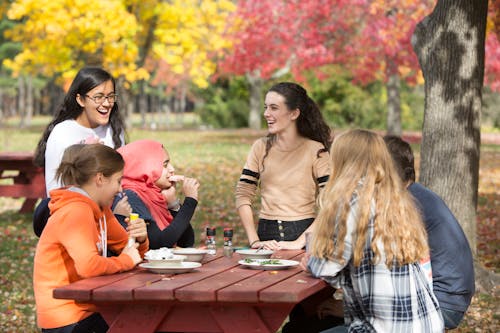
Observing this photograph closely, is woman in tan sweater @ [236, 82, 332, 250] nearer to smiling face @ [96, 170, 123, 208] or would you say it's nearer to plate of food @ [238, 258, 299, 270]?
plate of food @ [238, 258, 299, 270]

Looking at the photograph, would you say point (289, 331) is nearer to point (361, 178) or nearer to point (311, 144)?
point (311, 144)

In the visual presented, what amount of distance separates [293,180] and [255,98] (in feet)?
121

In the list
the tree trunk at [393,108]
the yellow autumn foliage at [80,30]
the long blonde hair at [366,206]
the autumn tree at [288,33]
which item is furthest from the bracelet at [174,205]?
the tree trunk at [393,108]

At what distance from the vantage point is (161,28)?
1086 inches

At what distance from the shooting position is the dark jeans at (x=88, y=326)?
425 centimetres

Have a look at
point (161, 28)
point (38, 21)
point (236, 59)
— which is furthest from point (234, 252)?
point (236, 59)

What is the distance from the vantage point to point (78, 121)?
5.79m

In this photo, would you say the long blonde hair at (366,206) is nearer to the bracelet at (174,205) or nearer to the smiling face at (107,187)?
the smiling face at (107,187)

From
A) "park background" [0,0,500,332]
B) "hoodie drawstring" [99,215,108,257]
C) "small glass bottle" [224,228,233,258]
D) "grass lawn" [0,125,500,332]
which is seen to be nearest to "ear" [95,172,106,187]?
"hoodie drawstring" [99,215,108,257]

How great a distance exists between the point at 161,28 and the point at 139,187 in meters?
22.9

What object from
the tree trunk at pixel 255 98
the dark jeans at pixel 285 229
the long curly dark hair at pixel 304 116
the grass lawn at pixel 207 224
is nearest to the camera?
the dark jeans at pixel 285 229

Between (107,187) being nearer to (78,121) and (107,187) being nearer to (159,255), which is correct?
(159,255)

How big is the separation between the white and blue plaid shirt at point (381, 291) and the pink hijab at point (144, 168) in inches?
61.4

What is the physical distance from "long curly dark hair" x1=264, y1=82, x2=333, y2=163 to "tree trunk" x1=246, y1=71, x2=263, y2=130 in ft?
117
